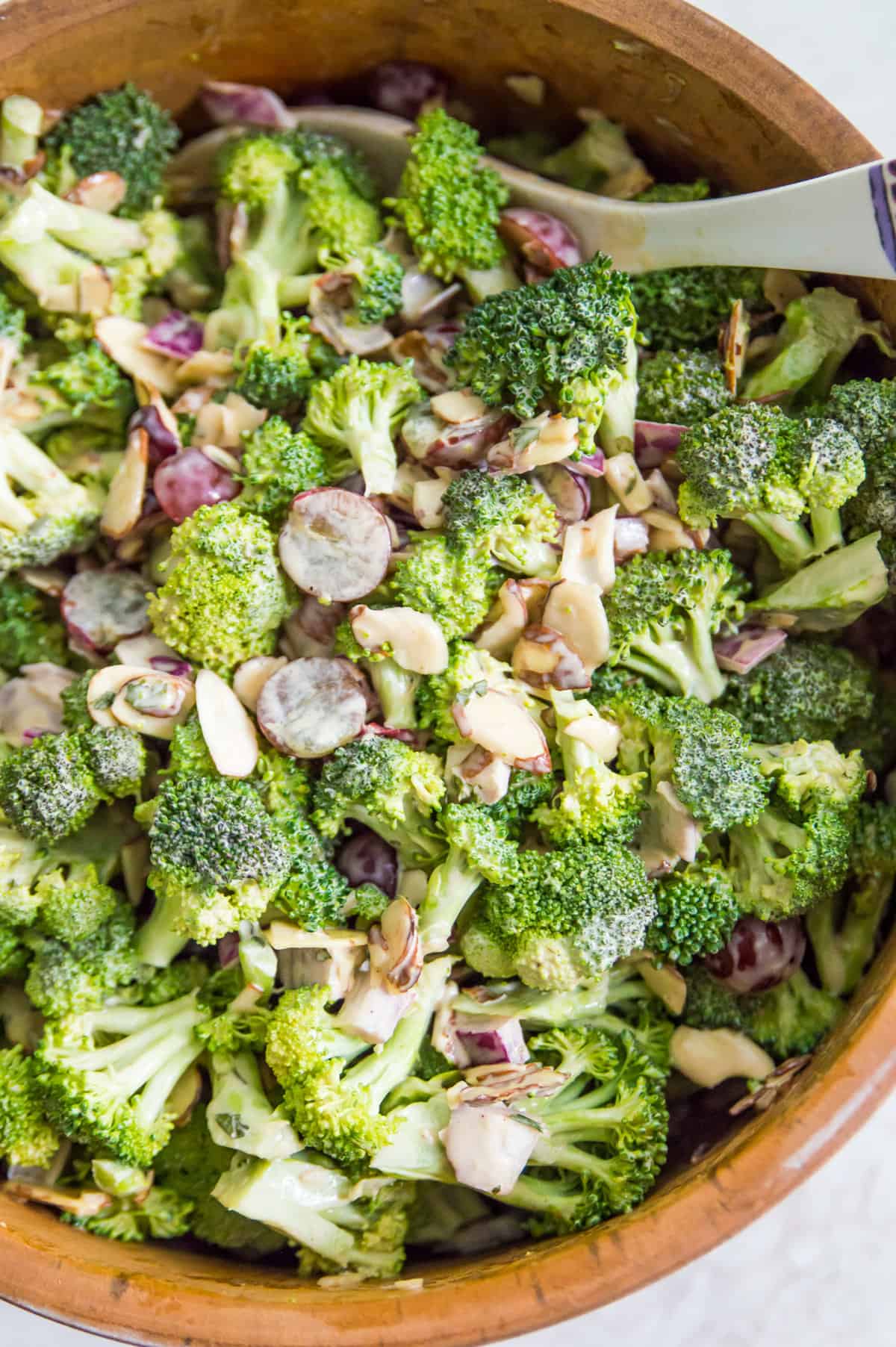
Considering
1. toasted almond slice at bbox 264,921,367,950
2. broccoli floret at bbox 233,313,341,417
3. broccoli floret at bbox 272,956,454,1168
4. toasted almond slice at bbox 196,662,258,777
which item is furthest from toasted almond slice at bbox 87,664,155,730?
broccoli floret at bbox 272,956,454,1168

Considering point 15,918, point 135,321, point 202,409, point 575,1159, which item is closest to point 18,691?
point 15,918

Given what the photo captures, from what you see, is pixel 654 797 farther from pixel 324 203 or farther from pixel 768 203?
pixel 324 203

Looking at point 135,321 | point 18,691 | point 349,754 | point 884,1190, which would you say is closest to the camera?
point 349,754

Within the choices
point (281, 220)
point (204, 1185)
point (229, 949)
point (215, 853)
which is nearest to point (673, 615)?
point (215, 853)

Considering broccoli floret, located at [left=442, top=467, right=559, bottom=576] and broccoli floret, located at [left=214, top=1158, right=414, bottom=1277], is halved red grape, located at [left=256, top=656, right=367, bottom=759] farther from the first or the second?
broccoli floret, located at [left=214, top=1158, right=414, bottom=1277]

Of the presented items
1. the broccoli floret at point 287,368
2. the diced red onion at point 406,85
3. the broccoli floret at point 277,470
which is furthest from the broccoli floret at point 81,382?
the diced red onion at point 406,85

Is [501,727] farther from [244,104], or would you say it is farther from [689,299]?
[244,104]
